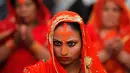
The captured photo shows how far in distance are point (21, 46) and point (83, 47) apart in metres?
1.38

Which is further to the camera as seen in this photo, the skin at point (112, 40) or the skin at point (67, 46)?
the skin at point (112, 40)

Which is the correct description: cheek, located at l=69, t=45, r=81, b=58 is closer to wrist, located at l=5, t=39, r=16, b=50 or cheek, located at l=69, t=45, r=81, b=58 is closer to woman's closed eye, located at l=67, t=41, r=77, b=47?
woman's closed eye, located at l=67, t=41, r=77, b=47

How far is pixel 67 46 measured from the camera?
4777mm

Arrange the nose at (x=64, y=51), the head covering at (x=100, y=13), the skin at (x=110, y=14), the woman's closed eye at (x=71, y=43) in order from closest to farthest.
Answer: the nose at (x=64, y=51) → the woman's closed eye at (x=71, y=43) → the skin at (x=110, y=14) → the head covering at (x=100, y=13)

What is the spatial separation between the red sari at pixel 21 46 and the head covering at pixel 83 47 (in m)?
1.24

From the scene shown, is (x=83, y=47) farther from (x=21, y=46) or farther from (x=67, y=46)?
(x=21, y=46)

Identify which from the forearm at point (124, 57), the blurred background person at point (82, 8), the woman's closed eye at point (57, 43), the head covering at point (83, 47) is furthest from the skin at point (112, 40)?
the woman's closed eye at point (57, 43)

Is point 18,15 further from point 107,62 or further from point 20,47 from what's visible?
point 107,62

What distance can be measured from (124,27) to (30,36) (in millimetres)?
1416

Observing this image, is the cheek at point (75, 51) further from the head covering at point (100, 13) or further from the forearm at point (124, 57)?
the head covering at point (100, 13)

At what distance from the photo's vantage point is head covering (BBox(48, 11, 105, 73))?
15.8 ft

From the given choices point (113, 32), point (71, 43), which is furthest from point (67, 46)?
point (113, 32)

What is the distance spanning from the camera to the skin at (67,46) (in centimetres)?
475

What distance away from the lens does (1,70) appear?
6.32 meters
